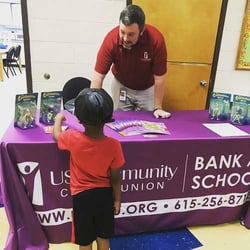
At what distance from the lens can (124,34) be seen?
1.77m

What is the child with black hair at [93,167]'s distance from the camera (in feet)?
3.80

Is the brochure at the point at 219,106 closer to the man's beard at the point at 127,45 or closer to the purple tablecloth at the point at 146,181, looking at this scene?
the purple tablecloth at the point at 146,181

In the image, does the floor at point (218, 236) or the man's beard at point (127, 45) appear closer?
the floor at point (218, 236)

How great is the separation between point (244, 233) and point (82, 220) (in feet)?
3.88

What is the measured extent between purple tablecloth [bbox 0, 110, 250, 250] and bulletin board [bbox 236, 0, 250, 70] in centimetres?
136

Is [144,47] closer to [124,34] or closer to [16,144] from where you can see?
[124,34]

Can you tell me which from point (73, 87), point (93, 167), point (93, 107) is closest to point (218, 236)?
point (93, 167)

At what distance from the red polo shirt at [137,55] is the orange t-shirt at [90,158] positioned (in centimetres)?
91

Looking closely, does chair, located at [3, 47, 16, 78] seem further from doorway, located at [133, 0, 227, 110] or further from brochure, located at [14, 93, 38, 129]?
brochure, located at [14, 93, 38, 129]

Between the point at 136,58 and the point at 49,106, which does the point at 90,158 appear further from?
the point at 136,58

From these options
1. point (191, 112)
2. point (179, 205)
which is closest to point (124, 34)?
point (191, 112)

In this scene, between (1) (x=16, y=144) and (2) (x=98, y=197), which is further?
(1) (x=16, y=144)

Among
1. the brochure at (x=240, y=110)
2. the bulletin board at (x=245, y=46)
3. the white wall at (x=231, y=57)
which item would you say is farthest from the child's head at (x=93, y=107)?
the bulletin board at (x=245, y=46)

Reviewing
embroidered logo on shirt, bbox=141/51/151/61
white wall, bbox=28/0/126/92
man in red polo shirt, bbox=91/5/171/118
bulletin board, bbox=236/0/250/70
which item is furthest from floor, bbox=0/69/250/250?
bulletin board, bbox=236/0/250/70
